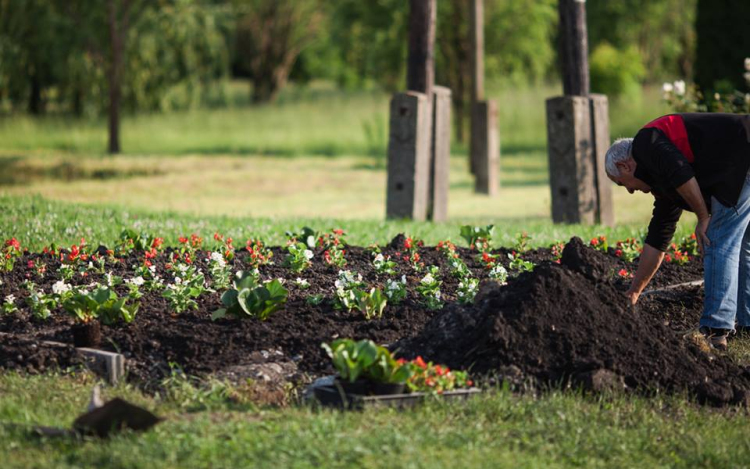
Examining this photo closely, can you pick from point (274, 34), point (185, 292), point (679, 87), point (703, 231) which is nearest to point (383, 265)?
point (185, 292)

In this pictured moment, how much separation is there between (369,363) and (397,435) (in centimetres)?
48

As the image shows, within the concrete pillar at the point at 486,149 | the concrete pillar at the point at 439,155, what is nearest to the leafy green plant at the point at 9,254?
the concrete pillar at the point at 439,155

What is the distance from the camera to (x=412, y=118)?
1098 cm

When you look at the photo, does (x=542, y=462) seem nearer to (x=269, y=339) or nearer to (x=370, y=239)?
(x=269, y=339)

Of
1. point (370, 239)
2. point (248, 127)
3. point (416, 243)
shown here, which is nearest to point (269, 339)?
point (416, 243)

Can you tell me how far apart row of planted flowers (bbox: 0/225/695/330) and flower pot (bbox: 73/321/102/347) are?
21 cm

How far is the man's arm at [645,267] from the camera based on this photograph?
5.77 metres

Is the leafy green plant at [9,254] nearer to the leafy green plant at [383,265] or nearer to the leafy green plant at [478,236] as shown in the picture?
the leafy green plant at [383,265]

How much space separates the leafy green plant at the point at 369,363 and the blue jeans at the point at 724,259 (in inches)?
81.4

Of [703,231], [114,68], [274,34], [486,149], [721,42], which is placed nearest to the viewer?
[703,231]

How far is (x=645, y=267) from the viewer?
5.81 metres

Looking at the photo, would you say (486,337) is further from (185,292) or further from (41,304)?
(41,304)

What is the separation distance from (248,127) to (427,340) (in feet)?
84.8

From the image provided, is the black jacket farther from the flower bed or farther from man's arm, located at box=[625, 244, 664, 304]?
the flower bed
